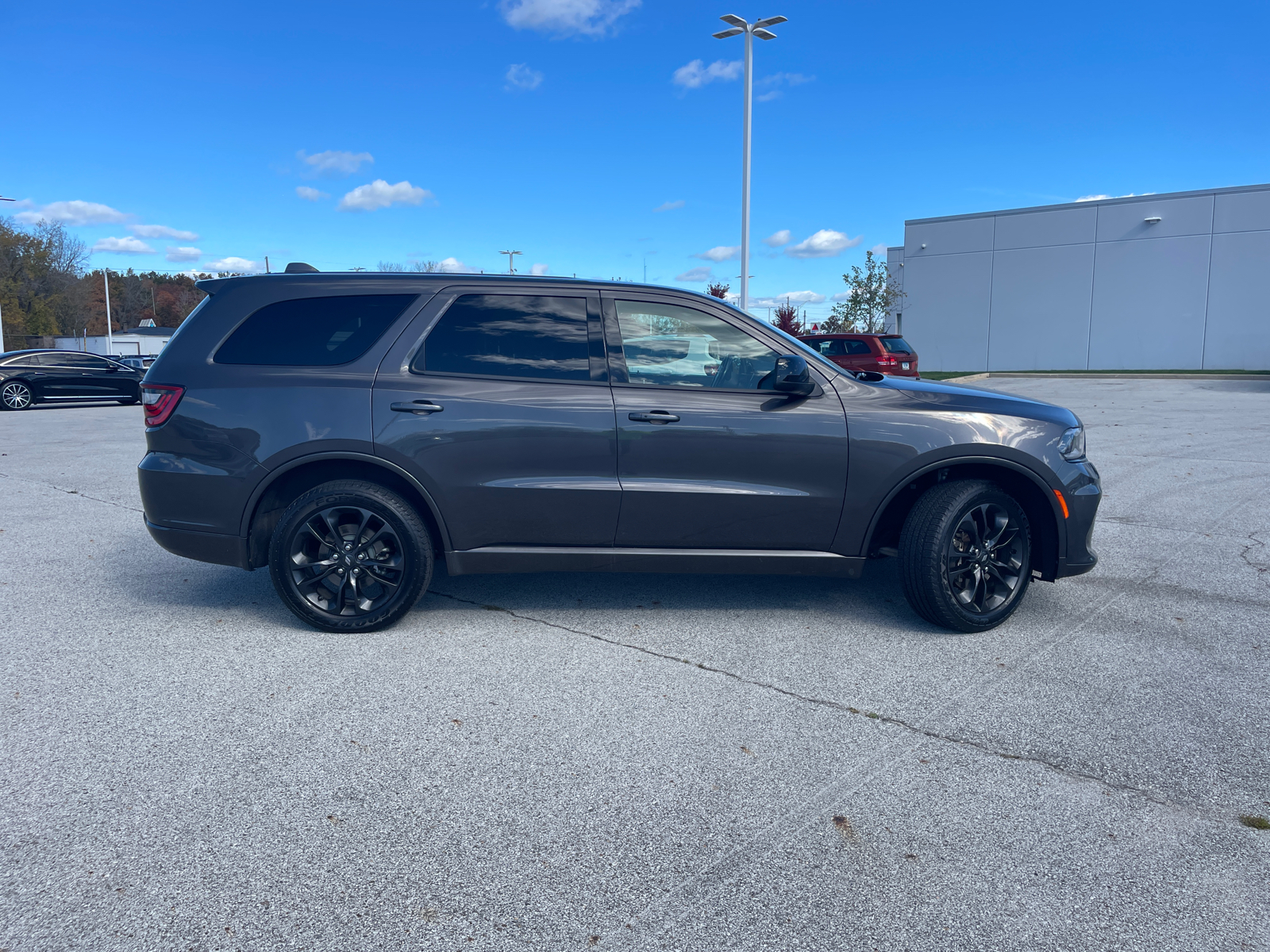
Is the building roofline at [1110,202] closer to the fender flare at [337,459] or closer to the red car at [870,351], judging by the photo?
the red car at [870,351]

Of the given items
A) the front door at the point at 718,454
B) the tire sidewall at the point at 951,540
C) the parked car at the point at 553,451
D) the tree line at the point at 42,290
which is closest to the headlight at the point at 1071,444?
the parked car at the point at 553,451

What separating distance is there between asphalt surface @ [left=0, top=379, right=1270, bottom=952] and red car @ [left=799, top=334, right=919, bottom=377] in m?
13.5

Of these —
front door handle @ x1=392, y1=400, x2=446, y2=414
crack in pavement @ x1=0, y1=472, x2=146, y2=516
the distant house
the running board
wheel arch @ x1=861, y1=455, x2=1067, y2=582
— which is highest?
the distant house

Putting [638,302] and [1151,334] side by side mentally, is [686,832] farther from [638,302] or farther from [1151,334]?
[1151,334]

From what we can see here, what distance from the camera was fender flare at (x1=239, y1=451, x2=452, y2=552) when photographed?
14.4 ft

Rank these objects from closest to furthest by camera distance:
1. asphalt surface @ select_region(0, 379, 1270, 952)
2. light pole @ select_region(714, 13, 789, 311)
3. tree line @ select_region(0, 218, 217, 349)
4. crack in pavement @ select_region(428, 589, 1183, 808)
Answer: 1. asphalt surface @ select_region(0, 379, 1270, 952)
2. crack in pavement @ select_region(428, 589, 1183, 808)
3. light pole @ select_region(714, 13, 789, 311)
4. tree line @ select_region(0, 218, 217, 349)

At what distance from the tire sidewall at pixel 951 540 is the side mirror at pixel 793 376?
98 centimetres

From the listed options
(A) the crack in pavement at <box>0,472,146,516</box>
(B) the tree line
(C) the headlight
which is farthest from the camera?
(B) the tree line

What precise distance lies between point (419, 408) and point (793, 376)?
1.88m

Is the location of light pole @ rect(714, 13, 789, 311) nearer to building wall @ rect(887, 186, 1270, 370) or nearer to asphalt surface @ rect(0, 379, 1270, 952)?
asphalt surface @ rect(0, 379, 1270, 952)

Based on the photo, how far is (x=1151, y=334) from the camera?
36.2m

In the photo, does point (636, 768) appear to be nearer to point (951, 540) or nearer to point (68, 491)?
point (951, 540)

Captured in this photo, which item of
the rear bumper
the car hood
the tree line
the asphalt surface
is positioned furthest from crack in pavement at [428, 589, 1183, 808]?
the tree line

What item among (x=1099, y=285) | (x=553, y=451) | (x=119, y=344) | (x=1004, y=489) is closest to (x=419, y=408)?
(x=553, y=451)
